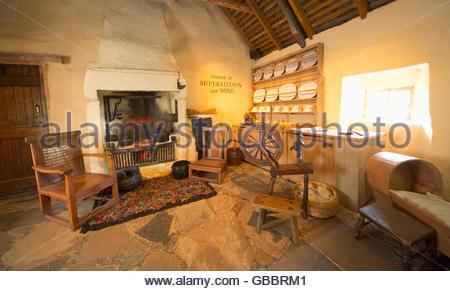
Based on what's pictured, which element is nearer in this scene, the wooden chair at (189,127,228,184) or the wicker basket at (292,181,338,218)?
the wicker basket at (292,181,338,218)

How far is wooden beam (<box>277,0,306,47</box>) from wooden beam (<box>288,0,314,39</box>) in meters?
0.12

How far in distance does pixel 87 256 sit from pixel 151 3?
3971 mm

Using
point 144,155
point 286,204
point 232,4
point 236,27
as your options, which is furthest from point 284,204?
point 236,27

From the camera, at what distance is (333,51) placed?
10.5 ft

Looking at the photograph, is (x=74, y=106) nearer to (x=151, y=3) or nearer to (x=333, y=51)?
(x=151, y=3)

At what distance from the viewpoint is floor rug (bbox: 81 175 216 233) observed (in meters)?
2.25

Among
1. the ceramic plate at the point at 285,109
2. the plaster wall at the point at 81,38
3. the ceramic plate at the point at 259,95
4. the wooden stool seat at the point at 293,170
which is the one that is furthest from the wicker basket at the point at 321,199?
the plaster wall at the point at 81,38

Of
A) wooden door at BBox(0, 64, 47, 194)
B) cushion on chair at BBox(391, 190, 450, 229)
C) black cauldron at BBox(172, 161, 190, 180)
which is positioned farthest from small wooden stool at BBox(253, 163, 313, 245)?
wooden door at BBox(0, 64, 47, 194)

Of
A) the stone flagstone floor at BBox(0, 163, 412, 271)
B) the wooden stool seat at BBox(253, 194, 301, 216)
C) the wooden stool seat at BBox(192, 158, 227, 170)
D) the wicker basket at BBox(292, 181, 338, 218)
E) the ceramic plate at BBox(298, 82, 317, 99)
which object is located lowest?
the stone flagstone floor at BBox(0, 163, 412, 271)

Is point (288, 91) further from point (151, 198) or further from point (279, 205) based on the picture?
point (151, 198)

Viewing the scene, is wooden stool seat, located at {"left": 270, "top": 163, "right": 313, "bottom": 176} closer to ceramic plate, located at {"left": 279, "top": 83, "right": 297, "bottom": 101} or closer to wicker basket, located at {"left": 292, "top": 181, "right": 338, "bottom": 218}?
wicker basket, located at {"left": 292, "top": 181, "right": 338, "bottom": 218}

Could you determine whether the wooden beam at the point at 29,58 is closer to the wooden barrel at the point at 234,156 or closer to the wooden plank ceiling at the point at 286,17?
the wooden plank ceiling at the point at 286,17

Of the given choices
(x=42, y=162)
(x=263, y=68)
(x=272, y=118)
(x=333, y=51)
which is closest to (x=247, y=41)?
(x=263, y=68)

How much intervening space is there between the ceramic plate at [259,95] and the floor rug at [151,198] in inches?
104
